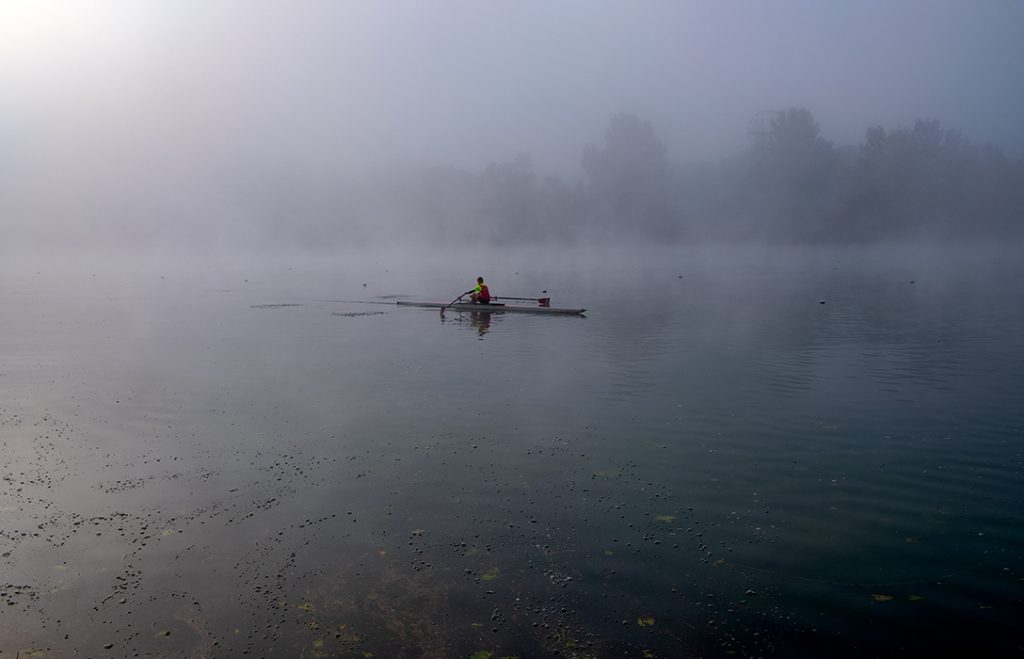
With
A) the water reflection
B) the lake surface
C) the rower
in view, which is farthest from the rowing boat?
the lake surface

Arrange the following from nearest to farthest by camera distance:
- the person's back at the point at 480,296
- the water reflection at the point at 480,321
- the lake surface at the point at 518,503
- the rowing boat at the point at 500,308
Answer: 1. the lake surface at the point at 518,503
2. the water reflection at the point at 480,321
3. the rowing boat at the point at 500,308
4. the person's back at the point at 480,296

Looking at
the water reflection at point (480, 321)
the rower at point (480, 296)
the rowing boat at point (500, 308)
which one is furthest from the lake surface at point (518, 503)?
the rower at point (480, 296)

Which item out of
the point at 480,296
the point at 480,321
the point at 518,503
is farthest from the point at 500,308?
the point at 518,503

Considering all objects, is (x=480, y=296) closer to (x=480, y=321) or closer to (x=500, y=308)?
(x=500, y=308)

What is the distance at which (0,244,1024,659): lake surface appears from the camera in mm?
9266

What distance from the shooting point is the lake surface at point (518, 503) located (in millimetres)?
9266

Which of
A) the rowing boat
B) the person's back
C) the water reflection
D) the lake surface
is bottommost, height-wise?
the lake surface

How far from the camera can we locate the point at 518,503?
43.6ft

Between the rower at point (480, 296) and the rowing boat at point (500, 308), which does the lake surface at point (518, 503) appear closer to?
the rowing boat at point (500, 308)

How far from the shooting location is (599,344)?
33.5 metres

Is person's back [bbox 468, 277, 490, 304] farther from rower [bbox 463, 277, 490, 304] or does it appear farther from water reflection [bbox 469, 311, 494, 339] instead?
water reflection [bbox 469, 311, 494, 339]

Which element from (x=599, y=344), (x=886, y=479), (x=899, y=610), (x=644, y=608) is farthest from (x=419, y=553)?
(x=599, y=344)

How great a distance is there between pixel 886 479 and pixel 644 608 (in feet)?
26.1

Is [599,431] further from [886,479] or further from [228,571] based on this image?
[228,571]
